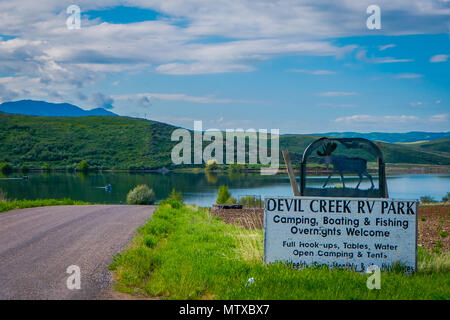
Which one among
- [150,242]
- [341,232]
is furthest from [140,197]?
[341,232]

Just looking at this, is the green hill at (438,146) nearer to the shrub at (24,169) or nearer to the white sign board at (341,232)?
the shrub at (24,169)

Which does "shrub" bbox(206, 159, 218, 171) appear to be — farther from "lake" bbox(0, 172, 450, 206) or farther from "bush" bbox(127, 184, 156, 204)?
"bush" bbox(127, 184, 156, 204)

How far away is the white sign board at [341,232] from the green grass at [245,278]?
0.84ft

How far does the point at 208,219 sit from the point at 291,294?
9.50 metres

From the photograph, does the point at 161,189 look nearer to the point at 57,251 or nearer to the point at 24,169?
the point at 24,169

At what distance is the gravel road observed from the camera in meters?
6.10

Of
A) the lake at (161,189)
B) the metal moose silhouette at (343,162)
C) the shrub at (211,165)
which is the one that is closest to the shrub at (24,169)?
the lake at (161,189)

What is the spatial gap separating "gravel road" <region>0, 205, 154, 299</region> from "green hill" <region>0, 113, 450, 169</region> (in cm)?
7821

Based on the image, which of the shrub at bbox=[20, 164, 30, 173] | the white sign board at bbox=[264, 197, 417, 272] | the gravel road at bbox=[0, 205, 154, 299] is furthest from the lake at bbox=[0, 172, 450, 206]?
the white sign board at bbox=[264, 197, 417, 272]

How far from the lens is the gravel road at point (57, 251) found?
610 cm

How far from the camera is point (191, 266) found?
6848 millimetres

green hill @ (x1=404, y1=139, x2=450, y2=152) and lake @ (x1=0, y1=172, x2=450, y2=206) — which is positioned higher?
green hill @ (x1=404, y1=139, x2=450, y2=152)

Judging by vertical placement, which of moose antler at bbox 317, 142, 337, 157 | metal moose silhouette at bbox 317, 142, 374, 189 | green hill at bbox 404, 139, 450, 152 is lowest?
metal moose silhouette at bbox 317, 142, 374, 189
